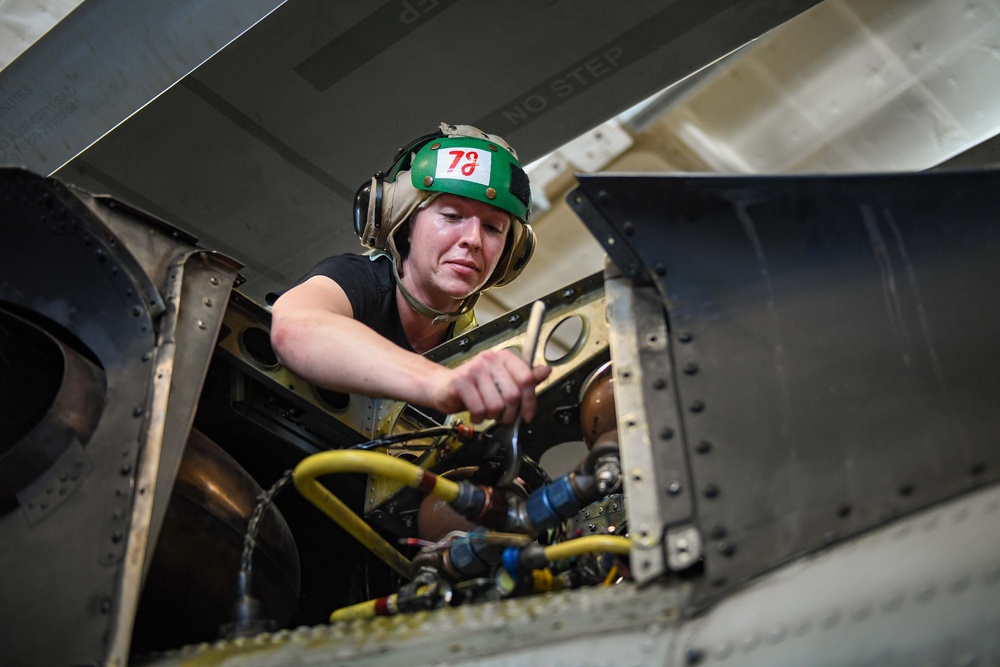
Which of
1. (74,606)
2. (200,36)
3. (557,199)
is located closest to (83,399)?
(74,606)

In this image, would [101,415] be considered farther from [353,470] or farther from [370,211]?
[370,211]

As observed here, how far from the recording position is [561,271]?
682 centimetres

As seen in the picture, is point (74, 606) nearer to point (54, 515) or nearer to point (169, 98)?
point (54, 515)

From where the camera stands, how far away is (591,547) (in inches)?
72.7

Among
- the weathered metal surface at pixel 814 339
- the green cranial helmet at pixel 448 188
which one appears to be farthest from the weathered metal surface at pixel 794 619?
the green cranial helmet at pixel 448 188

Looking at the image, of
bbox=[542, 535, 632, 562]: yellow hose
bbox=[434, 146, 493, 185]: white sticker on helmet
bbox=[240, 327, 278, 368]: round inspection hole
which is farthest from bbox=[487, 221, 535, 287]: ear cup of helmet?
bbox=[542, 535, 632, 562]: yellow hose

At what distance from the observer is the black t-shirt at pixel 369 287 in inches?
113

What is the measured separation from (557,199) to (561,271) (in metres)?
0.72

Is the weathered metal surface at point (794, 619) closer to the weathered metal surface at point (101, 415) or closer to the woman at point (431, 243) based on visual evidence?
the weathered metal surface at point (101, 415)

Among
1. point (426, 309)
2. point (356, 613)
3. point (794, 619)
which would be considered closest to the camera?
point (794, 619)

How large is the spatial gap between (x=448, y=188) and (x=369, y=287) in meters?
0.38

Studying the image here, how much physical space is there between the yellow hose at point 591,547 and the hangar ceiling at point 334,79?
219 cm

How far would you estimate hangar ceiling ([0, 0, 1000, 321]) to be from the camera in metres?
3.50

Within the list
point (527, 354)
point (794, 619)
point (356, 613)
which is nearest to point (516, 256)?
point (527, 354)
